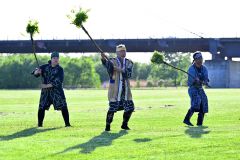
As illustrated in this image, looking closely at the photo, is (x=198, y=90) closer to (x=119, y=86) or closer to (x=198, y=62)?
(x=198, y=62)

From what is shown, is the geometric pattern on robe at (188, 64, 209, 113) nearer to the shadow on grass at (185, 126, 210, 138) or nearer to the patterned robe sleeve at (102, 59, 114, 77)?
the shadow on grass at (185, 126, 210, 138)

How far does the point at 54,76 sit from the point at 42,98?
26.4 inches

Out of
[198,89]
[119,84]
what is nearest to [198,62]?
[198,89]

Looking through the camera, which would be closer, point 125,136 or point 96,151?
point 96,151

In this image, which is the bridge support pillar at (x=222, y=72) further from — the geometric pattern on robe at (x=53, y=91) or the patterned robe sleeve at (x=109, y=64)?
the patterned robe sleeve at (x=109, y=64)

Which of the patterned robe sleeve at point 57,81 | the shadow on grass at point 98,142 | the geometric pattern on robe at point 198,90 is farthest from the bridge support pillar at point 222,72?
the shadow on grass at point 98,142

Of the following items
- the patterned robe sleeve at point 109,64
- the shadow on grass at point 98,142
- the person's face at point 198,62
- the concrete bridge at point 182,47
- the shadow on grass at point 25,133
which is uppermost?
the concrete bridge at point 182,47

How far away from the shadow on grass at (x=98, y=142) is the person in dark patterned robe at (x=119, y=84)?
39.8 inches

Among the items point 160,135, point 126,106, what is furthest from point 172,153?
point 126,106

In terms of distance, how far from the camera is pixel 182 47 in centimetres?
10988

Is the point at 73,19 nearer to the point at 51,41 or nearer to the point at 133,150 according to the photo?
the point at 133,150

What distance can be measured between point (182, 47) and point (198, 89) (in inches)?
3587

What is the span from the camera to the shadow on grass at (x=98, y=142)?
12530 mm

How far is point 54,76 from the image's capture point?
1923cm
